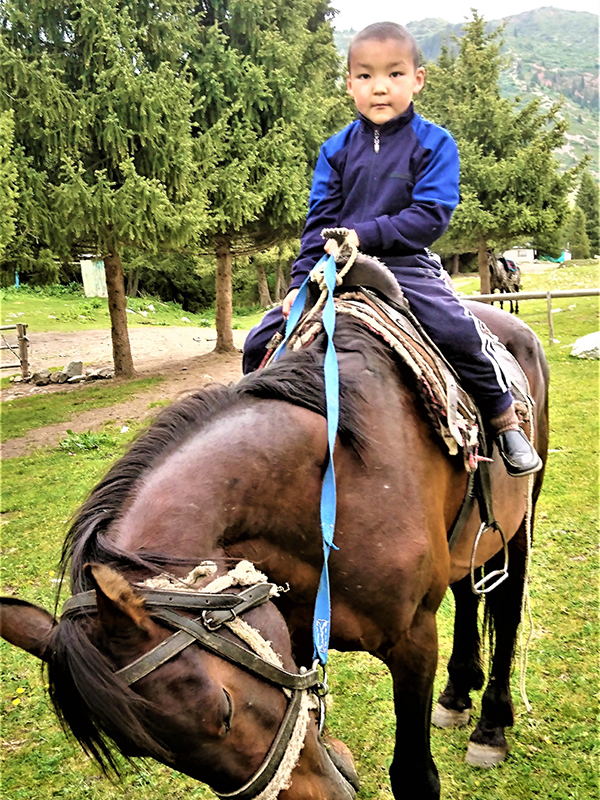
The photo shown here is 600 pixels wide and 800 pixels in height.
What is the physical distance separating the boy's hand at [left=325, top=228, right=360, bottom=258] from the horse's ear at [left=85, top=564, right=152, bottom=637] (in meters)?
1.38

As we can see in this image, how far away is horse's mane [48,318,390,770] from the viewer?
115cm

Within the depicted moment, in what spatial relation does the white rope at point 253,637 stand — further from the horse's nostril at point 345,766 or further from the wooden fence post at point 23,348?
the wooden fence post at point 23,348

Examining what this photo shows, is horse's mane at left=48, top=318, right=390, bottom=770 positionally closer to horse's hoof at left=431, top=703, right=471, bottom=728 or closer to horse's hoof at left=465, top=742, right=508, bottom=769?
horse's hoof at left=465, top=742, right=508, bottom=769

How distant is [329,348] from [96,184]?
27.8ft

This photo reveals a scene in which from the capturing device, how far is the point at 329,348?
181cm

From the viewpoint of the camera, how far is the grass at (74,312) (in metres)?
20.3

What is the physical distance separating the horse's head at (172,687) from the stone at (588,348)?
11994 millimetres

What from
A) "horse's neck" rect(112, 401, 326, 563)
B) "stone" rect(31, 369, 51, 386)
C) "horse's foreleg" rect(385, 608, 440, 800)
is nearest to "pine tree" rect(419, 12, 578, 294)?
"stone" rect(31, 369, 51, 386)

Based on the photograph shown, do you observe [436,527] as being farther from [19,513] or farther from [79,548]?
[19,513]

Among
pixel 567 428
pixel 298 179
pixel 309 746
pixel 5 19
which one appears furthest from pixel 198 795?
pixel 298 179

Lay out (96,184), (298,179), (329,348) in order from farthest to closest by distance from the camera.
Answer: (298,179) < (96,184) < (329,348)

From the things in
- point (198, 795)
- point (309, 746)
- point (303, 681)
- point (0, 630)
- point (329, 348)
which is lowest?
point (198, 795)

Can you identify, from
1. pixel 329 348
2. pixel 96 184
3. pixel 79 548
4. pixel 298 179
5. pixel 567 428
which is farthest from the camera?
pixel 298 179

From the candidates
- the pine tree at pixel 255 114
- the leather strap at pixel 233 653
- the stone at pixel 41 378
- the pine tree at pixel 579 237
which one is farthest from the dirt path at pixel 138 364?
the pine tree at pixel 579 237
